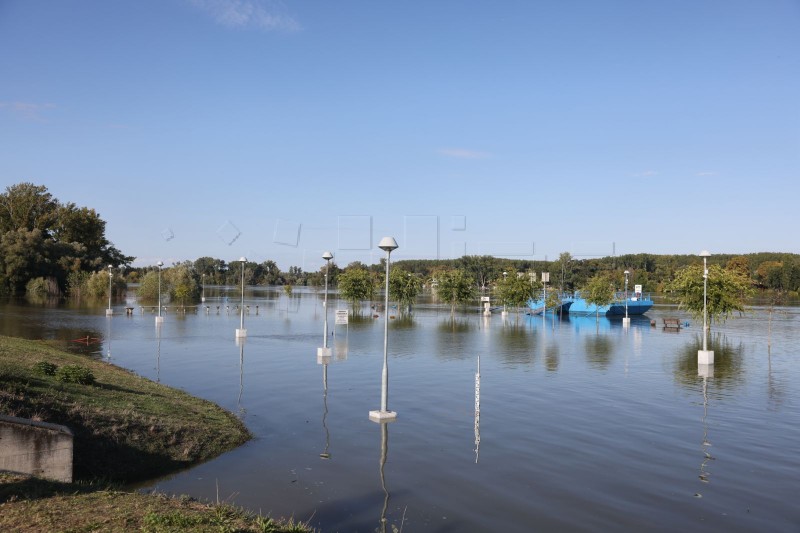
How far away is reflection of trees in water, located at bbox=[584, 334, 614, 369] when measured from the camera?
2900 centimetres

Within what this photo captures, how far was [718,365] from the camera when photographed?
93.4 ft

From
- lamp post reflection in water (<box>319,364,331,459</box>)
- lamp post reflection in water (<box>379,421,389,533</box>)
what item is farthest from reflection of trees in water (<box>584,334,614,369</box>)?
lamp post reflection in water (<box>379,421,389,533</box>)

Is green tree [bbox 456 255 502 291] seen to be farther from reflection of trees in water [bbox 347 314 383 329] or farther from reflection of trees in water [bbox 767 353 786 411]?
reflection of trees in water [bbox 767 353 786 411]

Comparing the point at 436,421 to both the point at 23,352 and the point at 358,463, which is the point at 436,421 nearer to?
the point at 358,463

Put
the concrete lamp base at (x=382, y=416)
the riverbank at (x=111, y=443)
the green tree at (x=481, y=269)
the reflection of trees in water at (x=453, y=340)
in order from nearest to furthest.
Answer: the riverbank at (x=111, y=443) → the concrete lamp base at (x=382, y=416) → the reflection of trees in water at (x=453, y=340) → the green tree at (x=481, y=269)

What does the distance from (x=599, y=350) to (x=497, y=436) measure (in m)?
20.9

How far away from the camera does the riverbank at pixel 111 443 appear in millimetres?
7645

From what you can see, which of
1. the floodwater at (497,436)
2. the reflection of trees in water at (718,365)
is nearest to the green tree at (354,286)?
the floodwater at (497,436)

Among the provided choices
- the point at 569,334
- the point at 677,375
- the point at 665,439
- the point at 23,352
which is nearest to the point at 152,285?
the point at 569,334

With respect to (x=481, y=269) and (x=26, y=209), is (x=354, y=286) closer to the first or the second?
(x=26, y=209)

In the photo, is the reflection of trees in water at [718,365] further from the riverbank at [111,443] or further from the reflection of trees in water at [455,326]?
the riverbank at [111,443]

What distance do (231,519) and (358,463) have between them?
5017mm

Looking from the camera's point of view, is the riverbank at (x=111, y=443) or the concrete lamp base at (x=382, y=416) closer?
the riverbank at (x=111, y=443)

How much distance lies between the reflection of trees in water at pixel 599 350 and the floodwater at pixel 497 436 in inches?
13.4
